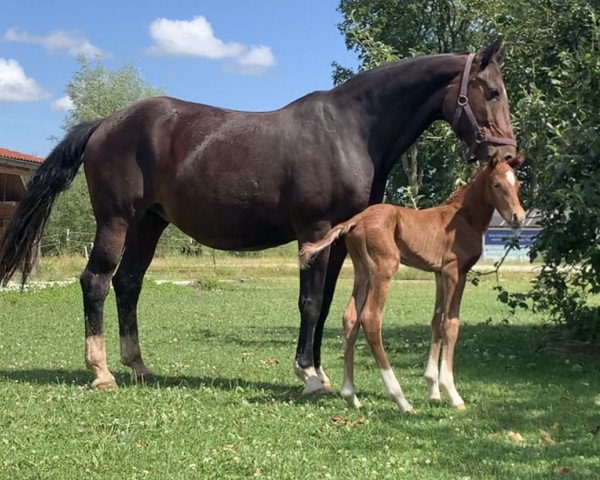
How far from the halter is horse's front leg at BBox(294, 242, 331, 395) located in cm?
160

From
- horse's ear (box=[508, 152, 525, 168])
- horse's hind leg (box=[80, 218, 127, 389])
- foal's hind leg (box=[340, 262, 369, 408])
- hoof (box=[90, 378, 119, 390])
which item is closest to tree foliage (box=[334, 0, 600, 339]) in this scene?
horse's ear (box=[508, 152, 525, 168])

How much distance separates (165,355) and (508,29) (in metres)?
6.83

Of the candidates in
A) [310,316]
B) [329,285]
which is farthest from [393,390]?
[329,285]

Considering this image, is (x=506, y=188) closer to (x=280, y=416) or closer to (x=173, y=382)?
(x=280, y=416)

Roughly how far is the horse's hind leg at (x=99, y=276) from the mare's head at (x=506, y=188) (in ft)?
11.5

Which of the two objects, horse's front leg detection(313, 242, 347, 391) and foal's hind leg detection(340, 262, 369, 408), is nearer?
foal's hind leg detection(340, 262, 369, 408)

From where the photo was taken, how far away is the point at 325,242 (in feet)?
20.5

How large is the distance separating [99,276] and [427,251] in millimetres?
3223

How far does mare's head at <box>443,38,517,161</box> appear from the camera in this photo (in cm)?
647

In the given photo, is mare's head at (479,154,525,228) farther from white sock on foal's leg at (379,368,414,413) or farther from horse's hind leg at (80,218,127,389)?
horse's hind leg at (80,218,127,389)

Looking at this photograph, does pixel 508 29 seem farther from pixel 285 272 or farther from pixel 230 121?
pixel 285 272

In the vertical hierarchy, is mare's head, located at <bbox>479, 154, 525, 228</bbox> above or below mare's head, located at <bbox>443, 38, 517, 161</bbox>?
below

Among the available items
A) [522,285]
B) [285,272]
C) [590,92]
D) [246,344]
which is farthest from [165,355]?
[285,272]

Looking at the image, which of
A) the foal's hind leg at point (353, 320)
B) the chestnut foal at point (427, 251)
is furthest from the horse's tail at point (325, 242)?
the foal's hind leg at point (353, 320)
